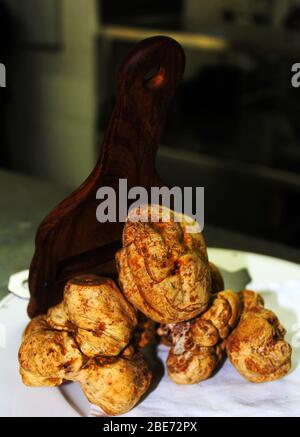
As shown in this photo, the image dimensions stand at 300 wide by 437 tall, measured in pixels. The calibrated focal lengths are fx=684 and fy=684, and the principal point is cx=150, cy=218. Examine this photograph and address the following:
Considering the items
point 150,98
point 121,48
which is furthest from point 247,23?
point 150,98

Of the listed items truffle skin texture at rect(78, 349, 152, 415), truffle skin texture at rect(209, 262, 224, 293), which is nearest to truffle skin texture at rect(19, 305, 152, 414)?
truffle skin texture at rect(78, 349, 152, 415)

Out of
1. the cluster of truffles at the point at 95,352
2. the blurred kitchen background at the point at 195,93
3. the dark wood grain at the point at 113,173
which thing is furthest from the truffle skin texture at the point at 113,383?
the blurred kitchen background at the point at 195,93

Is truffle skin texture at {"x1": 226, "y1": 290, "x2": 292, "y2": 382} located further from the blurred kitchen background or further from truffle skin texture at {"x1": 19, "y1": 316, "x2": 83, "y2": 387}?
the blurred kitchen background

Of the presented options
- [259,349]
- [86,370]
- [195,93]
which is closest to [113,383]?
[86,370]

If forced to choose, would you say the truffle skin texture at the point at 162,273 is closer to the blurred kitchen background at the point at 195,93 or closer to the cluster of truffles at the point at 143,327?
the cluster of truffles at the point at 143,327

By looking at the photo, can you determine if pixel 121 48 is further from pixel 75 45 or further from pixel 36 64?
pixel 36 64

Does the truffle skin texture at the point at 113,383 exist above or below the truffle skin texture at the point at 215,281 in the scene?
below
